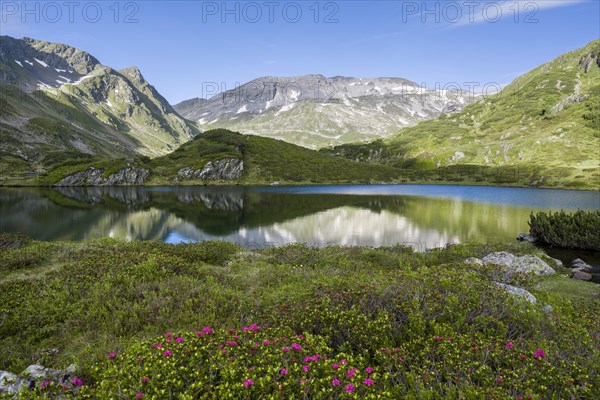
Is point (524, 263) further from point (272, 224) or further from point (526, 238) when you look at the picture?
point (272, 224)

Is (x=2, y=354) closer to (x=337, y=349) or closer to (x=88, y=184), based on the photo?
(x=337, y=349)

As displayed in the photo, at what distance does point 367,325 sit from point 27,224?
2679 inches

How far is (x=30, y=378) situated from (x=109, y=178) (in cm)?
19118

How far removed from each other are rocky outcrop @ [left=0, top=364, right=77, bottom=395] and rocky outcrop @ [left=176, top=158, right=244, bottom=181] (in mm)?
186618

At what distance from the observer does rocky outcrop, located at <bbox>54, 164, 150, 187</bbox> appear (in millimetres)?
161000

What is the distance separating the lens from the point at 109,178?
168125 millimetres

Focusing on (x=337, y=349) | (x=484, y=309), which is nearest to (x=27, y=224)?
(x=337, y=349)

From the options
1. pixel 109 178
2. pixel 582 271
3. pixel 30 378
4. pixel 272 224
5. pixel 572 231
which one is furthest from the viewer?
pixel 109 178

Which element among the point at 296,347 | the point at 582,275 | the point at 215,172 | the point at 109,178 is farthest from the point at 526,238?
the point at 109,178

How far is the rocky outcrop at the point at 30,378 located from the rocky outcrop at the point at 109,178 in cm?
18699

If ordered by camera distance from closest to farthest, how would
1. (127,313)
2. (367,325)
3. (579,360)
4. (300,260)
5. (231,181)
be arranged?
(579,360) < (367,325) < (127,313) < (300,260) < (231,181)

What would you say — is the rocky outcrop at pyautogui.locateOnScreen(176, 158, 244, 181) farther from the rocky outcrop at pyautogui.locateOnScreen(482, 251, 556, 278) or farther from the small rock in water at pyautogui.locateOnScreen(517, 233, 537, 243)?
the rocky outcrop at pyautogui.locateOnScreen(482, 251, 556, 278)

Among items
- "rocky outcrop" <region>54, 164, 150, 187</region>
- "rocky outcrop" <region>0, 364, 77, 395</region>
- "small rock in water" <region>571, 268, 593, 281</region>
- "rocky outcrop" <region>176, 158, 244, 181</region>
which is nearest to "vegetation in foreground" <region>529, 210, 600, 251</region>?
"small rock in water" <region>571, 268, 593, 281</region>

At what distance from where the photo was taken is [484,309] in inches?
398
